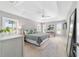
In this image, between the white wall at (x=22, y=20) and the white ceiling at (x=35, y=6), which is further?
the white wall at (x=22, y=20)

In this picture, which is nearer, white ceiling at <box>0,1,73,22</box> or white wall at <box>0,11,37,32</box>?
white ceiling at <box>0,1,73,22</box>

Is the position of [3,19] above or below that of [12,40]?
above

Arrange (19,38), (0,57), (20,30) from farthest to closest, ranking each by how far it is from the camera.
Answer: (20,30), (19,38), (0,57)

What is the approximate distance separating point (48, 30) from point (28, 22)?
352 cm

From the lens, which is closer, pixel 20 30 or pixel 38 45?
pixel 38 45

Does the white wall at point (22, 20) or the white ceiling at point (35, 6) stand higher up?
the white ceiling at point (35, 6)

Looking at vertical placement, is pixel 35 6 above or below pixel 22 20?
above

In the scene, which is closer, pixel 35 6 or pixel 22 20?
pixel 35 6

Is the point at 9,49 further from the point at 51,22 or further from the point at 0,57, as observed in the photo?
the point at 51,22

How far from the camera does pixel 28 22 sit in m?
8.76

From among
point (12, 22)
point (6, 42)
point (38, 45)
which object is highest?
point (12, 22)

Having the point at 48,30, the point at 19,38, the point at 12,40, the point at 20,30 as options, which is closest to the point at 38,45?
the point at 20,30

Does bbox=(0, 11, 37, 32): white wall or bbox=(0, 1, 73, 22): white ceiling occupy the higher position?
bbox=(0, 1, 73, 22): white ceiling

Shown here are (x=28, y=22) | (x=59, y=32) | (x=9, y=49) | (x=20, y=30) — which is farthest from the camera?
(x=59, y=32)
